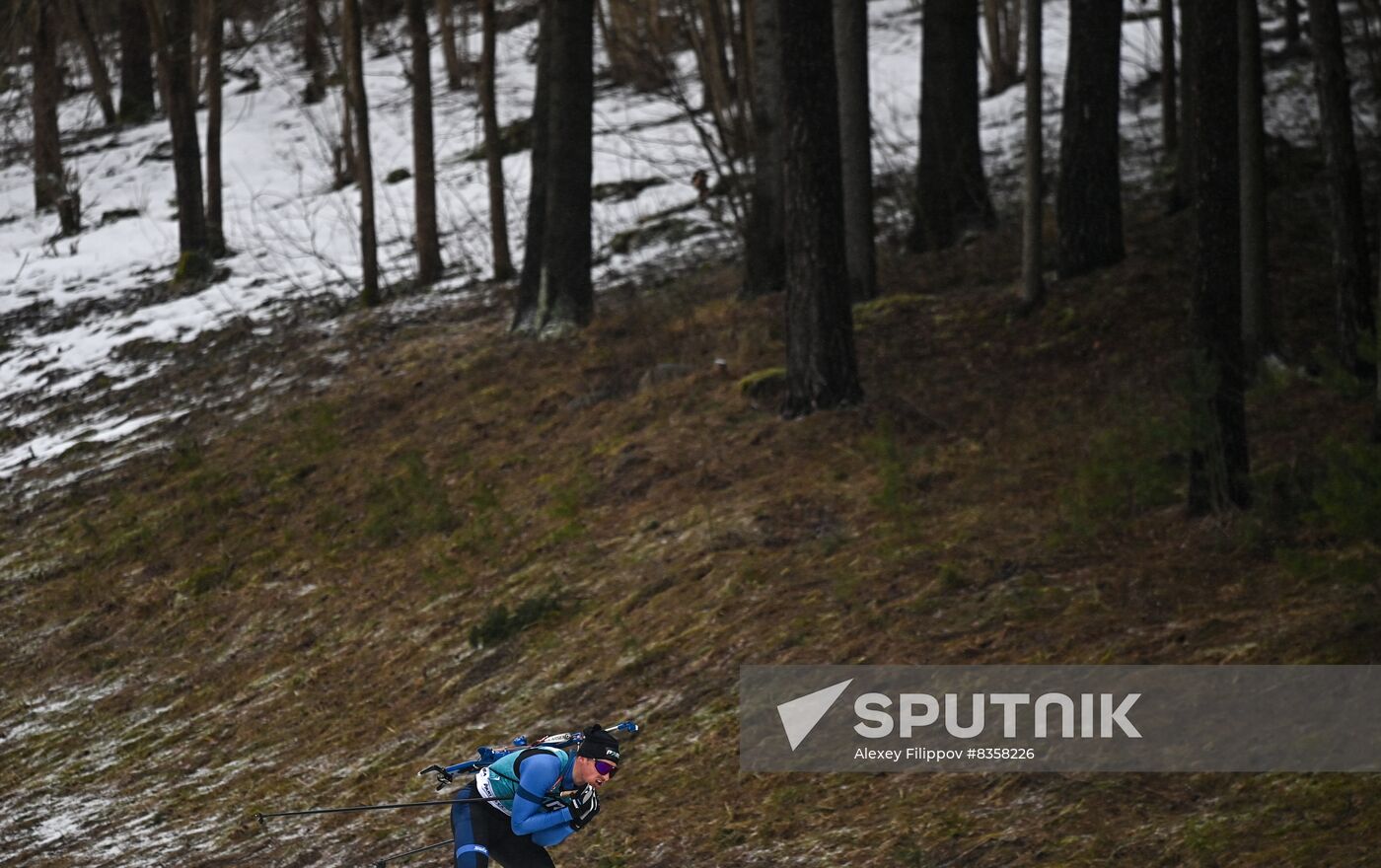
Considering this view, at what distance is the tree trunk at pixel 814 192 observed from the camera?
11.7 m

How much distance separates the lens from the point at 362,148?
2027 centimetres

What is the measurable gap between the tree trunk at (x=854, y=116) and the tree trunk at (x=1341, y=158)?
16.7 ft

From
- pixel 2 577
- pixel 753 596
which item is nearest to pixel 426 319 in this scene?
pixel 2 577

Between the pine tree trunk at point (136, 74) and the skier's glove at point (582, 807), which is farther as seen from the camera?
the pine tree trunk at point (136, 74)

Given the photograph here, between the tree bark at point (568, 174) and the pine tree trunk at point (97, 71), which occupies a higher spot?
the pine tree trunk at point (97, 71)

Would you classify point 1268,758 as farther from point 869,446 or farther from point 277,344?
point 277,344

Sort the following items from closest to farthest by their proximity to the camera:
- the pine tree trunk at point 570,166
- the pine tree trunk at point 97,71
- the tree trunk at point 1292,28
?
the pine tree trunk at point 570,166
the tree trunk at point 1292,28
the pine tree trunk at point 97,71

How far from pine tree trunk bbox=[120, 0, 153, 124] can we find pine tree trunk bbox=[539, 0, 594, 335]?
21.9 meters

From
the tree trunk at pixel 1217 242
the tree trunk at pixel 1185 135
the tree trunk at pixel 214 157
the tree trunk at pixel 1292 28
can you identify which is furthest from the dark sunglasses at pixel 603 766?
the tree trunk at pixel 214 157

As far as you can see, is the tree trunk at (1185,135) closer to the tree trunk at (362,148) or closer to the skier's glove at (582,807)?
the tree trunk at (362,148)

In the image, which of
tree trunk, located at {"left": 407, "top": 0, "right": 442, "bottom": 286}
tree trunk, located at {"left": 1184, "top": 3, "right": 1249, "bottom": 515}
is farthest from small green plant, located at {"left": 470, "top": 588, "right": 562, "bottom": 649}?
tree trunk, located at {"left": 407, "top": 0, "right": 442, "bottom": 286}

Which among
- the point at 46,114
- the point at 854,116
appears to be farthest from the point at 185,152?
the point at 854,116

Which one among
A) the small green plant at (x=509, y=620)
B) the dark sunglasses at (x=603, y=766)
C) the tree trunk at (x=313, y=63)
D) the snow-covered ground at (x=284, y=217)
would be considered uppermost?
the tree trunk at (x=313, y=63)

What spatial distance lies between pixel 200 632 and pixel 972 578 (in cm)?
682
